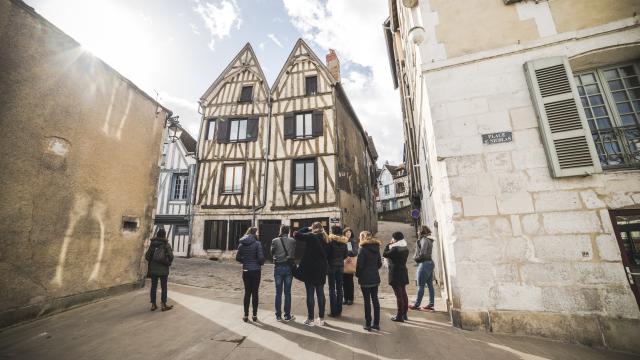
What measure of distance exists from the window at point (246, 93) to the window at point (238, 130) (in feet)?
3.64

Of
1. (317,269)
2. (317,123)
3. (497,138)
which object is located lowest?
(317,269)

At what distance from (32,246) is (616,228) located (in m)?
7.78

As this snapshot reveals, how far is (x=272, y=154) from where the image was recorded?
11156mm

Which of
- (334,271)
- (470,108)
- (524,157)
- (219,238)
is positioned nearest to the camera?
(524,157)

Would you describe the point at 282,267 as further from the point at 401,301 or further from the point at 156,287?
the point at 156,287

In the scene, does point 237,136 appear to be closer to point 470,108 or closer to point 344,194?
point 344,194

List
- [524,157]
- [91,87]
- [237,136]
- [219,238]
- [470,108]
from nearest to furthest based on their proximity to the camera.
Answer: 1. [524,157]
2. [470,108]
3. [91,87]
4. [219,238]
5. [237,136]

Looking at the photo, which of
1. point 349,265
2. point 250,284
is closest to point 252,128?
point 349,265

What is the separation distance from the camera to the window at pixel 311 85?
1158cm

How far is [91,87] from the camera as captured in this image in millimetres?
4789

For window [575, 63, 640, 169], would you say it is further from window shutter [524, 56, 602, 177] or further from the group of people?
the group of people

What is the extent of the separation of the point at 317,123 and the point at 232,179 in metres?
4.43

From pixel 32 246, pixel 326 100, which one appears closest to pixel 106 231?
pixel 32 246

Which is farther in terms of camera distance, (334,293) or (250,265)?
(334,293)
